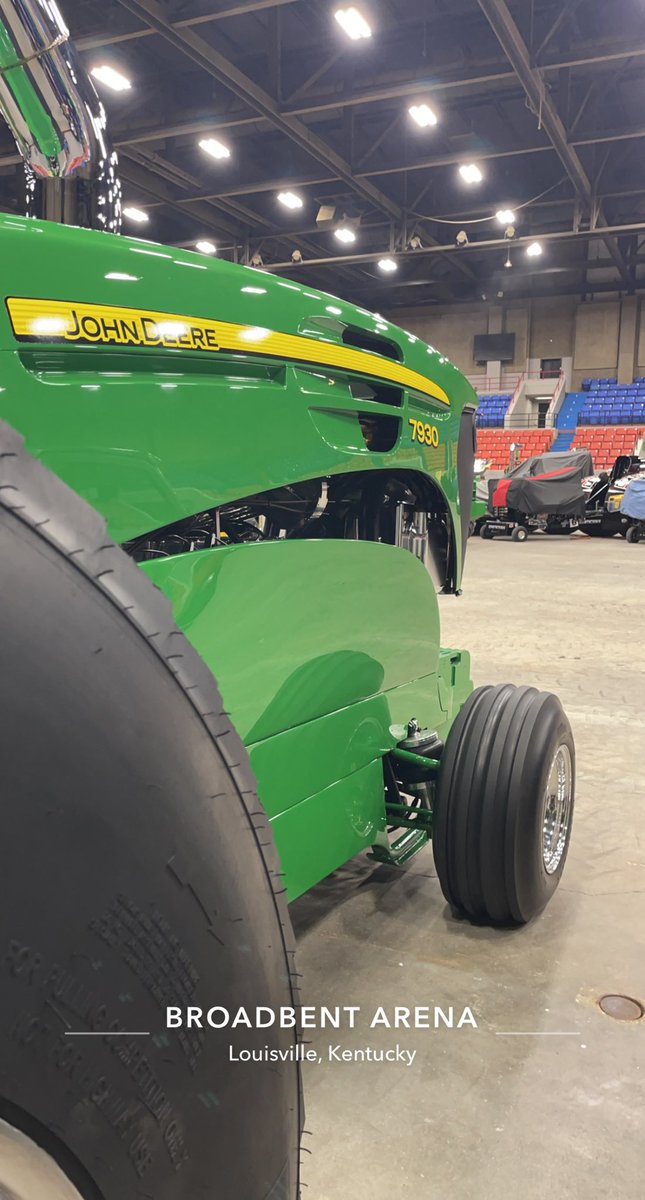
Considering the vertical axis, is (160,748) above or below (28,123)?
below

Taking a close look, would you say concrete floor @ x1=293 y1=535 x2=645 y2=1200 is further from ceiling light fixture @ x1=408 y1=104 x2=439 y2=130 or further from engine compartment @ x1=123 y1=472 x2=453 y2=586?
ceiling light fixture @ x1=408 y1=104 x2=439 y2=130

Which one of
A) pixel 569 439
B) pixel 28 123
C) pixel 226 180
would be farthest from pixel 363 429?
pixel 569 439

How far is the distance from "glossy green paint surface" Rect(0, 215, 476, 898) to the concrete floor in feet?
1.12

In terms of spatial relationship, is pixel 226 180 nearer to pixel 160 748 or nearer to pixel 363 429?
pixel 363 429

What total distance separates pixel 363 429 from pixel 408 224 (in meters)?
19.1

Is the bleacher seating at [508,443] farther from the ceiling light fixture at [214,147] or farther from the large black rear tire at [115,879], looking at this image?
the large black rear tire at [115,879]

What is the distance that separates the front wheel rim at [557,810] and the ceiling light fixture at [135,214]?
1786cm

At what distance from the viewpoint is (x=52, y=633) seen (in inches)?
20.1

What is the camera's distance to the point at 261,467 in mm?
1413

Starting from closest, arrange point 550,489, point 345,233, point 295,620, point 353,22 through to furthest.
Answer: point 295,620
point 353,22
point 550,489
point 345,233

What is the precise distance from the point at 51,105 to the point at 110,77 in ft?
40.7

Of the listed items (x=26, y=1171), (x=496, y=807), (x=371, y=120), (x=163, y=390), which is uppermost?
(x=371, y=120)

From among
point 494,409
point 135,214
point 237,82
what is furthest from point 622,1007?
point 494,409

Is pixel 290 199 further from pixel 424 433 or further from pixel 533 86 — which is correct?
pixel 424 433
